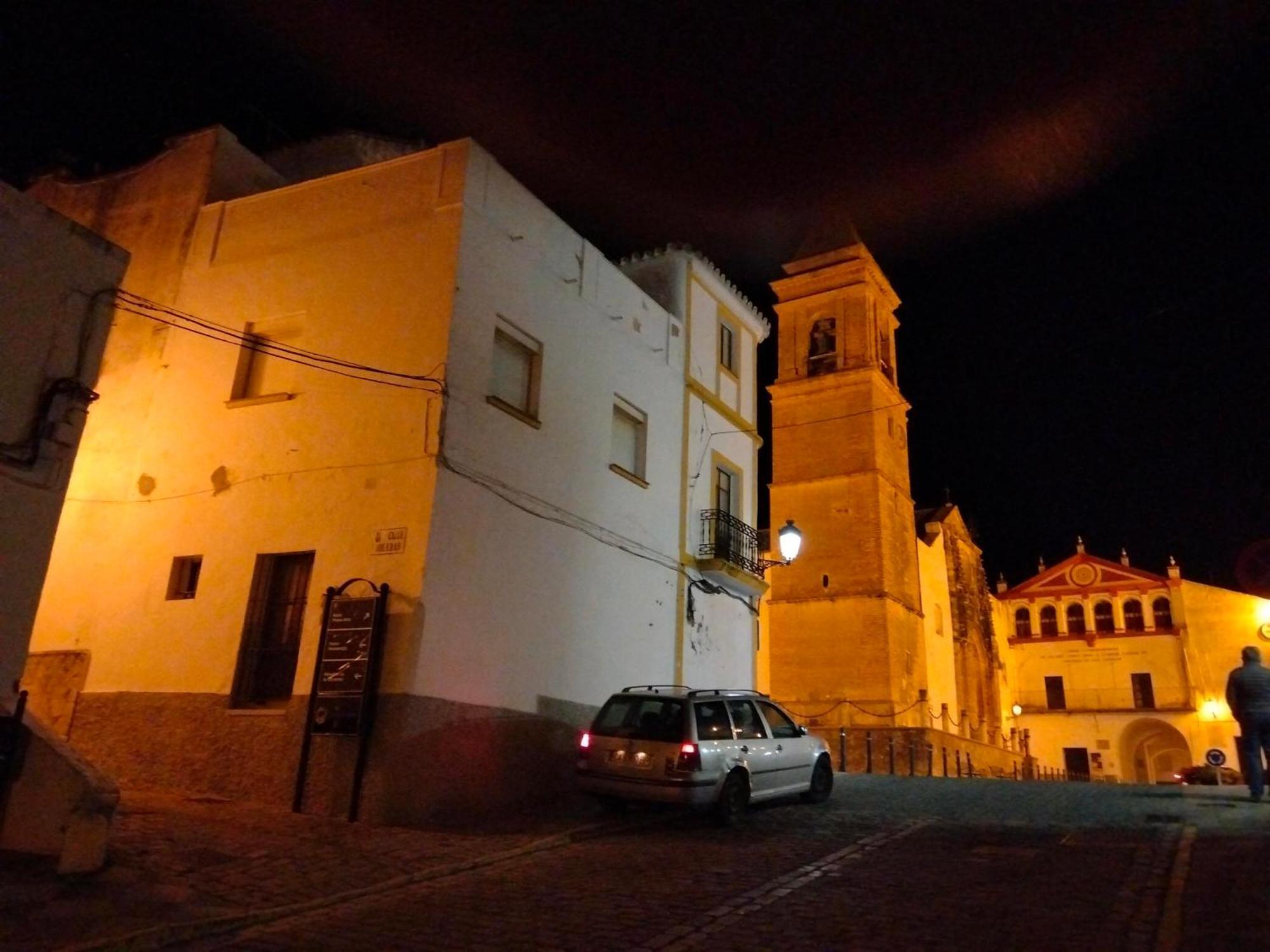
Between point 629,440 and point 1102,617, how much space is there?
41857mm

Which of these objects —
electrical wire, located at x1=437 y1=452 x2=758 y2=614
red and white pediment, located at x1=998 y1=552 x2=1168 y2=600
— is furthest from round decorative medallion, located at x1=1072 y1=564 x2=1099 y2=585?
electrical wire, located at x1=437 y1=452 x2=758 y2=614

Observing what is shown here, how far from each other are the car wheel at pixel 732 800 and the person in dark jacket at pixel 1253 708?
5692 millimetres

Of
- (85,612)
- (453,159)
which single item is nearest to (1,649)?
(85,612)

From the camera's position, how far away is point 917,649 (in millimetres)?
35000

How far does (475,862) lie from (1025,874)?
4551 mm

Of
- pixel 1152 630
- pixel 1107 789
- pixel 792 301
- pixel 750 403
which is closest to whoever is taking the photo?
pixel 1107 789

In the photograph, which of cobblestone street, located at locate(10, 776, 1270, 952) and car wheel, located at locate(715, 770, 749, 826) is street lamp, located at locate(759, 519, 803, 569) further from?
cobblestone street, located at locate(10, 776, 1270, 952)

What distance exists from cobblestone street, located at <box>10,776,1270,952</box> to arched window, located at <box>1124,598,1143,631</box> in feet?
135

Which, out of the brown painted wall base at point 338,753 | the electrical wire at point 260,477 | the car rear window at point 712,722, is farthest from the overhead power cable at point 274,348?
the car rear window at point 712,722

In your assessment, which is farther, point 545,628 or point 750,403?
point 750,403

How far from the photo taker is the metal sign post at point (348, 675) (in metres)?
9.95

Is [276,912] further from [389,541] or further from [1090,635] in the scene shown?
[1090,635]

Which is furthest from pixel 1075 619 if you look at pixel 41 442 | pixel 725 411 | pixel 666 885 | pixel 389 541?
pixel 41 442

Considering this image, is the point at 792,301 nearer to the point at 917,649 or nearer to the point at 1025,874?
the point at 917,649
